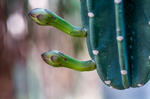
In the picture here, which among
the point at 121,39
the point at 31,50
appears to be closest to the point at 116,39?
the point at 121,39

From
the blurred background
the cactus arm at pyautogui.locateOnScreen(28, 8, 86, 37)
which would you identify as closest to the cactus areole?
the cactus arm at pyautogui.locateOnScreen(28, 8, 86, 37)

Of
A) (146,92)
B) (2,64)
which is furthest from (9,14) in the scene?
(146,92)

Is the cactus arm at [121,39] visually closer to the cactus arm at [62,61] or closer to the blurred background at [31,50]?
the cactus arm at [62,61]

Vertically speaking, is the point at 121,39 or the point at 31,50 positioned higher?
the point at 121,39

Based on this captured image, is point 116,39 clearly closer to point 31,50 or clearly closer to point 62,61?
point 62,61

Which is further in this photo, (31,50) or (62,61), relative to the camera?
(31,50)

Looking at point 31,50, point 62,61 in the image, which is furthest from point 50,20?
point 31,50
